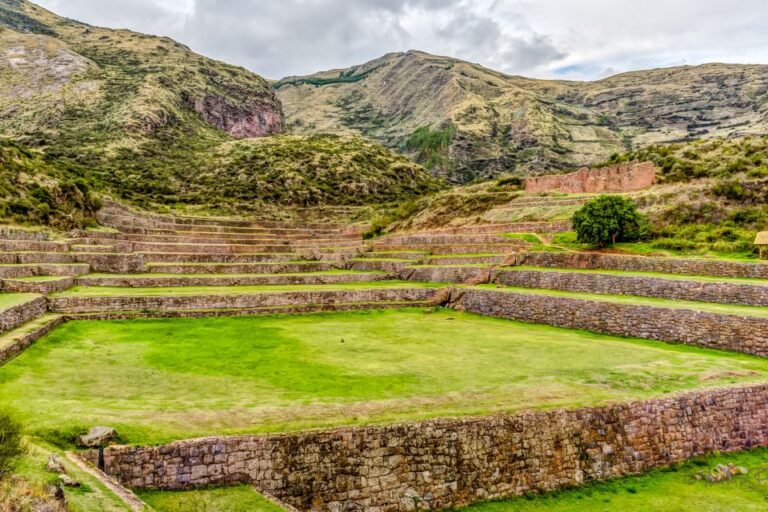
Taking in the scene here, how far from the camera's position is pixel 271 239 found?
3941cm

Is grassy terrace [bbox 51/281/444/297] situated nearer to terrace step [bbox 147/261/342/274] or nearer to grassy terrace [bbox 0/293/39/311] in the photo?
grassy terrace [bbox 0/293/39/311]

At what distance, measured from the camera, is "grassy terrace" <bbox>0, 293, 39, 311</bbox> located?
1470 centimetres

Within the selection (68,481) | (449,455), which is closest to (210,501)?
(68,481)

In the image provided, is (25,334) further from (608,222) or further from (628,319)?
(608,222)

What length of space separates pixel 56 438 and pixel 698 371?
12.9m

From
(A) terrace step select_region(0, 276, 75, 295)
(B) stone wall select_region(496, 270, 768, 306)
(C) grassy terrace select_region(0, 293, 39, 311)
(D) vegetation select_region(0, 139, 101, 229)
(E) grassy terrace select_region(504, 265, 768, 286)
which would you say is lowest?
(B) stone wall select_region(496, 270, 768, 306)

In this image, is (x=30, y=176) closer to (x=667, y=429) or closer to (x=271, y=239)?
(x=271, y=239)

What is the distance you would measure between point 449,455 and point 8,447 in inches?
234

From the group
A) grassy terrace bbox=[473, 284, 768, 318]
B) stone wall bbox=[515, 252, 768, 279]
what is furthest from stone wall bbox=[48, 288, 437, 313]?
stone wall bbox=[515, 252, 768, 279]

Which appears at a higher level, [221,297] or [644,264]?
[644,264]

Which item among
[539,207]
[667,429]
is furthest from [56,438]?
[539,207]

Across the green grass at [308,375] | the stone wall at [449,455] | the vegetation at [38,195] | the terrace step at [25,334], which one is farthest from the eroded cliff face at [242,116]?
the stone wall at [449,455]

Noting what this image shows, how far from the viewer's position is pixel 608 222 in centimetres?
2642

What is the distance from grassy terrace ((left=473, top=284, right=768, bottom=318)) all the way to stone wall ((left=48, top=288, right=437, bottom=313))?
15.7 ft
